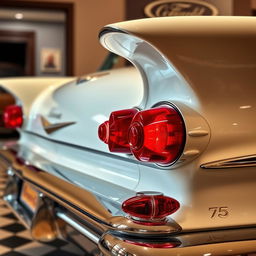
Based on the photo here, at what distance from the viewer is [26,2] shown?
5973 mm

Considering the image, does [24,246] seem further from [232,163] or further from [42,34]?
[42,34]

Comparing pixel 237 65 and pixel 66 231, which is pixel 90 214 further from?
pixel 237 65

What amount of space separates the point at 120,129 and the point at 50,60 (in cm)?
1108

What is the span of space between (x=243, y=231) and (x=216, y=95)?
0.30 m

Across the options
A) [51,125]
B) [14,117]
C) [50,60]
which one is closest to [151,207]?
[51,125]

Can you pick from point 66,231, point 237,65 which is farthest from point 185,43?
point 66,231

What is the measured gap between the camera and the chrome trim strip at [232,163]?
1031mm

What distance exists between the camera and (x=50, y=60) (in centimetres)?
1196

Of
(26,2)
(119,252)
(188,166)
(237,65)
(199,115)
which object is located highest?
(26,2)

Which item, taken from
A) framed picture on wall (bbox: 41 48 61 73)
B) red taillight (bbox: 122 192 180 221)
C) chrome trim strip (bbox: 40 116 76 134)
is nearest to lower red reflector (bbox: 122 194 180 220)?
red taillight (bbox: 122 192 180 221)

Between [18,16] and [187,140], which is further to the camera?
[18,16]

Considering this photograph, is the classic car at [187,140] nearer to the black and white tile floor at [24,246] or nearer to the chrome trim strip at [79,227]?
the chrome trim strip at [79,227]

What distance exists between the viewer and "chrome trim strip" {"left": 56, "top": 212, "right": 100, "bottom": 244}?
1.24 metres

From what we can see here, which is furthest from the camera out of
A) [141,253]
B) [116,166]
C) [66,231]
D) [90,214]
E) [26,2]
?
[26,2]
